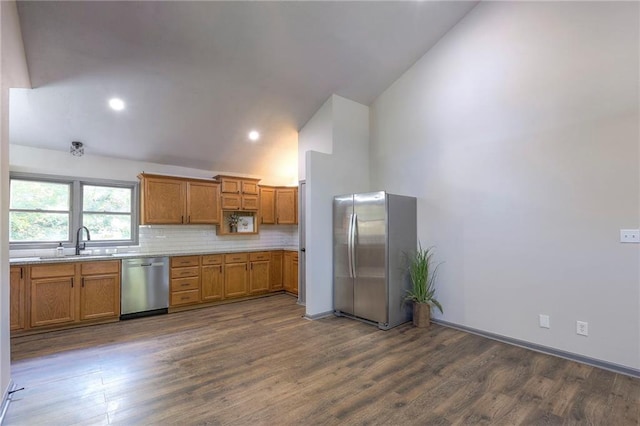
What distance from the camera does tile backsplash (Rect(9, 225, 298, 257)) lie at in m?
4.86

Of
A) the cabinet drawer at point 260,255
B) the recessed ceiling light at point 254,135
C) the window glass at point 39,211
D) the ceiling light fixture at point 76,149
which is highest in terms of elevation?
the recessed ceiling light at point 254,135

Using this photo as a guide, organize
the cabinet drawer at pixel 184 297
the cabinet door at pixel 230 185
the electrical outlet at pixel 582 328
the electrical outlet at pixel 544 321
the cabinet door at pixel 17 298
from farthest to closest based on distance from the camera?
the cabinet door at pixel 230 185 → the cabinet drawer at pixel 184 297 → the cabinet door at pixel 17 298 → the electrical outlet at pixel 544 321 → the electrical outlet at pixel 582 328

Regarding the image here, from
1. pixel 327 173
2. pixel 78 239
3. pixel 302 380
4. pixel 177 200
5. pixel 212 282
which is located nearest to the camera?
pixel 302 380

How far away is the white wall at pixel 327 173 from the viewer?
436 cm

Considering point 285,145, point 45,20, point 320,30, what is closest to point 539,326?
point 320,30

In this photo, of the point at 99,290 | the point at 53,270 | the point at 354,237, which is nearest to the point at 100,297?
the point at 99,290

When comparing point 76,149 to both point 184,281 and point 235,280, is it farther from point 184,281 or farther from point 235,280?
point 235,280

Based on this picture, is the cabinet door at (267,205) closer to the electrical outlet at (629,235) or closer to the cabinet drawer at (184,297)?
the cabinet drawer at (184,297)

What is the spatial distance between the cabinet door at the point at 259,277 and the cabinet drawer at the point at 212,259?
0.60m

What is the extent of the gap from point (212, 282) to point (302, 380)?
2949mm

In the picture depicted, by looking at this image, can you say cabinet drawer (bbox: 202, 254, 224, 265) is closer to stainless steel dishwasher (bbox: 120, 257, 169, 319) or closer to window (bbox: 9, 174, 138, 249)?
stainless steel dishwasher (bbox: 120, 257, 169, 319)

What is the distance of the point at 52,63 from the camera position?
317cm

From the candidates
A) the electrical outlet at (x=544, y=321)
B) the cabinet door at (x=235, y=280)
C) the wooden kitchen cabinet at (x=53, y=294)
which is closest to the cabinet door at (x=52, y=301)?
the wooden kitchen cabinet at (x=53, y=294)

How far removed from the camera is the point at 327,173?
4.55m
